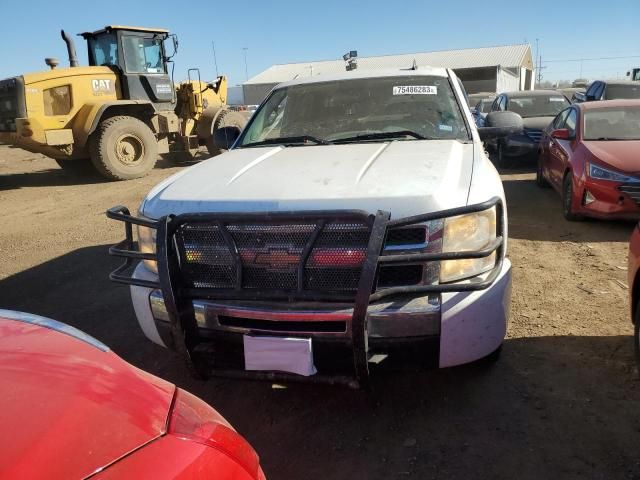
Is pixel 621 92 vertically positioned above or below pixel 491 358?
above

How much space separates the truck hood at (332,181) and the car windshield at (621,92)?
9.92 m

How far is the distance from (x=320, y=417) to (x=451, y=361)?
2.65ft

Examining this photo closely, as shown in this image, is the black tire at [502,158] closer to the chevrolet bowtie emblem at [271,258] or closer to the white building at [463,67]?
the chevrolet bowtie emblem at [271,258]

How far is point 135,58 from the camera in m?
11.5

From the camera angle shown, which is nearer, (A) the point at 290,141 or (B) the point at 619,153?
(A) the point at 290,141

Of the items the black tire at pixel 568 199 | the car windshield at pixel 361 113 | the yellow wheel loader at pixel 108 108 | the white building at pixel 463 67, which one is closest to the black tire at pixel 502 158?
the black tire at pixel 568 199

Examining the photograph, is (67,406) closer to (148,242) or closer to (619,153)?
(148,242)

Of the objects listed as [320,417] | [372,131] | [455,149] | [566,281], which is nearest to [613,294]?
[566,281]

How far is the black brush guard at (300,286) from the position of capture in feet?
7.13

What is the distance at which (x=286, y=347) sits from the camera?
7.53 ft

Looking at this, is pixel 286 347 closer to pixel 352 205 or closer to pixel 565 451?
pixel 352 205

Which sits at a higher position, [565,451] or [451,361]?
[451,361]

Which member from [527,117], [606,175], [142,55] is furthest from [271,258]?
[142,55]

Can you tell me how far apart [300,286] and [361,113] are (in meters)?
2.06
